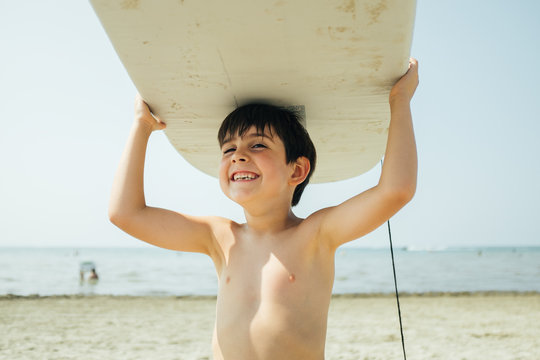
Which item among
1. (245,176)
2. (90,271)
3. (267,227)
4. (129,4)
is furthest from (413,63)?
(90,271)

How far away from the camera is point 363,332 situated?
7.32m

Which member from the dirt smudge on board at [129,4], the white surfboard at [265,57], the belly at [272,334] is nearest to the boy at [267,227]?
the belly at [272,334]

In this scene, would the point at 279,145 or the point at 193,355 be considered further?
the point at 193,355

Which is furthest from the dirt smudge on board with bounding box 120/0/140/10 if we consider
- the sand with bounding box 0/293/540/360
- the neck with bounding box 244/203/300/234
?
the sand with bounding box 0/293/540/360

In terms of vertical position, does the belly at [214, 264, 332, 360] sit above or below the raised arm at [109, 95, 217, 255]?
below

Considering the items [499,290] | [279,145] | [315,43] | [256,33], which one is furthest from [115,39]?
[499,290]

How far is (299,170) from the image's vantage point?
6.82 ft

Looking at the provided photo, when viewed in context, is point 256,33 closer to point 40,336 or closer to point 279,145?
point 279,145

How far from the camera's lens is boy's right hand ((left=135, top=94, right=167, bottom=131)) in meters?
1.90

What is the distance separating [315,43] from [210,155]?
108cm

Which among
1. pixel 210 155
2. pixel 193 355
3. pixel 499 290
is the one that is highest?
pixel 499 290

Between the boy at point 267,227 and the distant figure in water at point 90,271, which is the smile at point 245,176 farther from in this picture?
the distant figure in water at point 90,271

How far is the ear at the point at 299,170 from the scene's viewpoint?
204cm

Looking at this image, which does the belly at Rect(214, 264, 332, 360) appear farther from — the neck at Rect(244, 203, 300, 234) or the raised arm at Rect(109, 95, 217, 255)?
the raised arm at Rect(109, 95, 217, 255)
